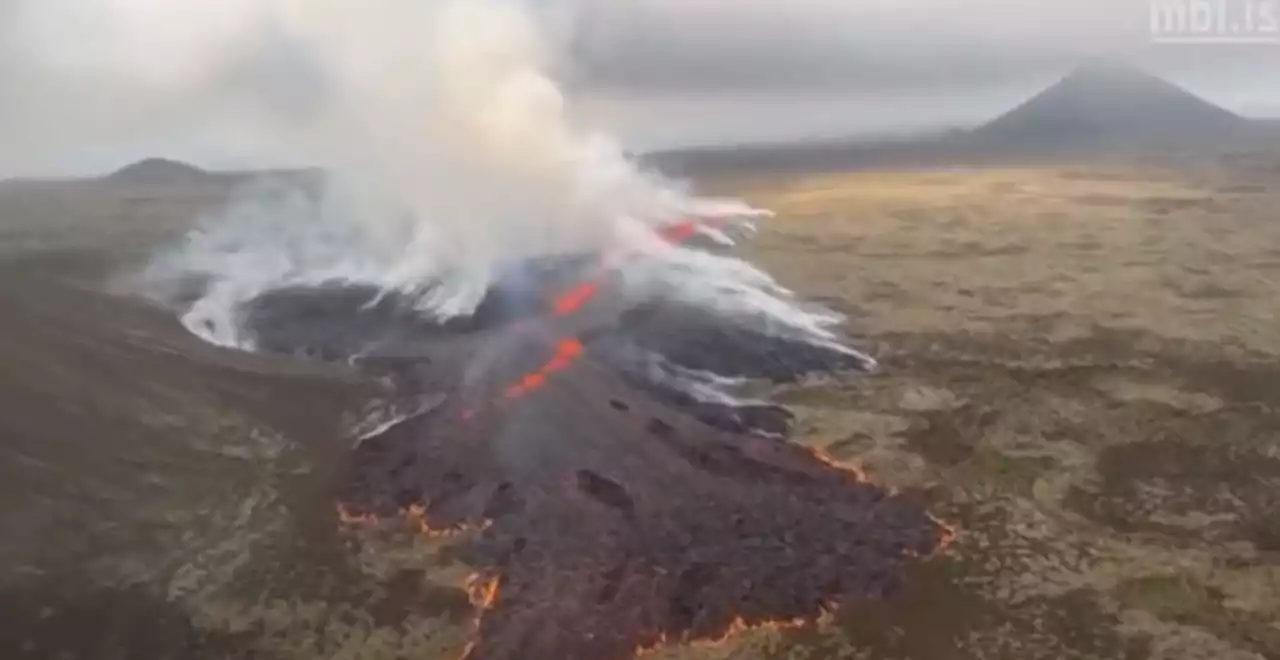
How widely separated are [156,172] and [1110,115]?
9722 mm

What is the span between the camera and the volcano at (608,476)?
386cm

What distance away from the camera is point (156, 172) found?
31.2 ft

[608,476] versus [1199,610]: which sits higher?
[608,476]

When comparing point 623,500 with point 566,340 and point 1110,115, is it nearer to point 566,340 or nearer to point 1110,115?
point 566,340

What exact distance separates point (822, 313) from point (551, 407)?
2.44 m

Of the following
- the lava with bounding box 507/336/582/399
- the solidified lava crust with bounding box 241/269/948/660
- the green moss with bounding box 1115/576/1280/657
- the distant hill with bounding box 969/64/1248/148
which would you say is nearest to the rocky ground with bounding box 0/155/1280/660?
the green moss with bounding box 1115/576/1280/657

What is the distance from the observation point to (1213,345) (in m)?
6.44

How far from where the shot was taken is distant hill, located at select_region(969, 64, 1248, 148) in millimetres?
11109

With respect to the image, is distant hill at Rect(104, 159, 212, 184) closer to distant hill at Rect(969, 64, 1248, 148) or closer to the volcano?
the volcano

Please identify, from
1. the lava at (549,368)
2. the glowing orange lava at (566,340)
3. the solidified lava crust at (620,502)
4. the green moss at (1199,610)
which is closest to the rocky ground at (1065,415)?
the green moss at (1199,610)

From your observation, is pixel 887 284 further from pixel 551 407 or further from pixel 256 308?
pixel 256 308

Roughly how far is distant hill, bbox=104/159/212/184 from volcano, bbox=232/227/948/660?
9.91 ft

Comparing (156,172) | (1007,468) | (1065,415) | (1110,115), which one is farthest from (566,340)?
(1110,115)

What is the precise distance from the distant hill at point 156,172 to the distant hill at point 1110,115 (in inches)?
309
